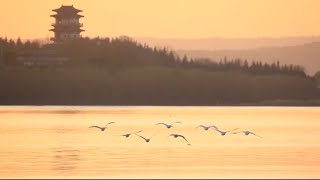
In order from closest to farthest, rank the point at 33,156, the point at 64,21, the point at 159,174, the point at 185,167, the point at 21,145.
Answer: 1. the point at 159,174
2. the point at 185,167
3. the point at 33,156
4. the point at 21,145
5. the point at 64,21

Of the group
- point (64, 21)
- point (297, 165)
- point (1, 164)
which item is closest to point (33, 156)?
point (1, 164)

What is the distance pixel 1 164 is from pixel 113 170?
3.99 metres

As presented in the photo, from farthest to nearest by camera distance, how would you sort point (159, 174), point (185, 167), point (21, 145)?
point (21, 145)
point (185, 167)
point (159, 174)

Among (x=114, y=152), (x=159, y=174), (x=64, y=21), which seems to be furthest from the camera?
(x=64, y=21)

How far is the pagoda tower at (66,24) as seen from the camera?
13162 cm

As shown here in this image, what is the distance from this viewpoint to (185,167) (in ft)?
99.5

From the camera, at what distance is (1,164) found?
30391 millimetres

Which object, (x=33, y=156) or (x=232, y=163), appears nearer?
(x=232, y=163)

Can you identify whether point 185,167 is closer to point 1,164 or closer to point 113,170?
point 113,170

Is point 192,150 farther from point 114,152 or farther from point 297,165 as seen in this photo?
point 297,165

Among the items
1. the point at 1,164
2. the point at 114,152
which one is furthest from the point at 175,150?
the point at 1,164

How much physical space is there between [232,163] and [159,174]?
485 cm

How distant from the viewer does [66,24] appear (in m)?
132

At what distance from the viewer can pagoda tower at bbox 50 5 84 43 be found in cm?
13162
